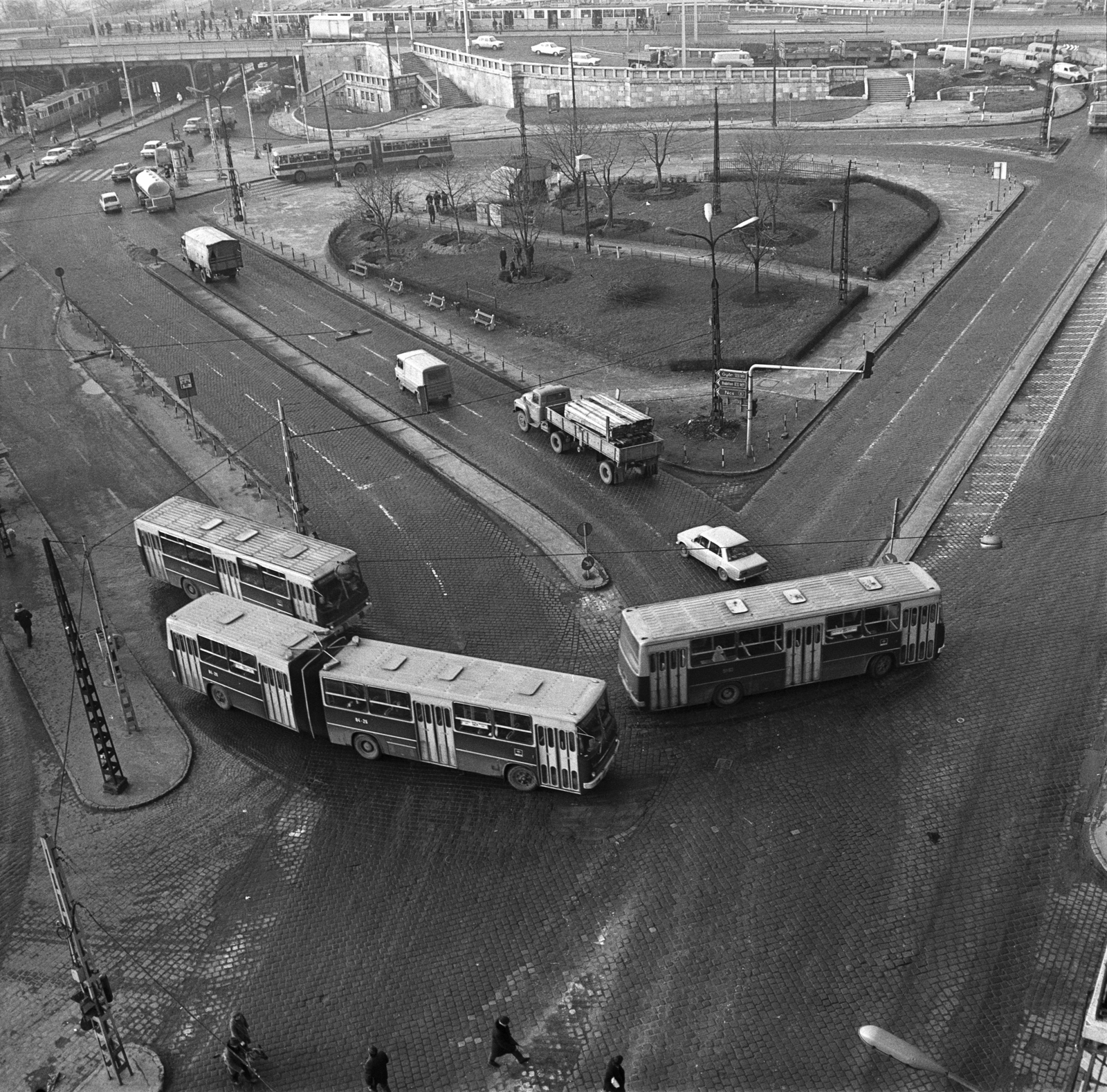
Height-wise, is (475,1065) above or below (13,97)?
below

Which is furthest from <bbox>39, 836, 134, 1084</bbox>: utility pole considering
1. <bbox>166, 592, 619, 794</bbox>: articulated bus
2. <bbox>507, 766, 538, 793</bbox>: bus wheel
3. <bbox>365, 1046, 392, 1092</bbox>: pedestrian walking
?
<bbox>507, 766, 538, 793</bbox>: bus wheel

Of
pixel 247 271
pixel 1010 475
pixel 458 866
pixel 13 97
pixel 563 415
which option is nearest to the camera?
pixel 458 866

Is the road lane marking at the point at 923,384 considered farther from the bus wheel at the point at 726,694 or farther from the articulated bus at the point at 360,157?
the articulated bus at the point at 360,157

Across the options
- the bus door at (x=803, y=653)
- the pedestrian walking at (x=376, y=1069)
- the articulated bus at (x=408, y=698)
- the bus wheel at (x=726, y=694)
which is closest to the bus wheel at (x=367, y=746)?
the articulated bus at (x=408, y=698)

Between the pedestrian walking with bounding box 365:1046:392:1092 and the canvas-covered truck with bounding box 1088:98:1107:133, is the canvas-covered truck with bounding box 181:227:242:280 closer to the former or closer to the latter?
the pedestrian walking with bounding box 365:1046:392:1092

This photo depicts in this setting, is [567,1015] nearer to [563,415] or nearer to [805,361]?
[563,415]

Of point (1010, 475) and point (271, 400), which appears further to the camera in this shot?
point (271, 400)

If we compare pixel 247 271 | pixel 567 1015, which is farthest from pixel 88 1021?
pixel 247 271

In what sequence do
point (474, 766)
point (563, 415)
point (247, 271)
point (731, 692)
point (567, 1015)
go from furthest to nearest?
point (247, 271) < point (563, 415) < point (731, 692) < point (474, 766) < point (567, 1015)
